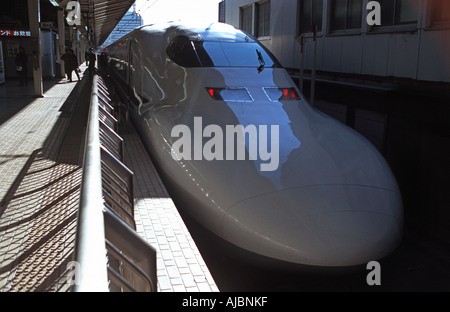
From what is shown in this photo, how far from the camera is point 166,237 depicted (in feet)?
10.7

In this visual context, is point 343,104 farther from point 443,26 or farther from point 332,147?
point 332,147

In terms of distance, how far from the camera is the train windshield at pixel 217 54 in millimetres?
5797

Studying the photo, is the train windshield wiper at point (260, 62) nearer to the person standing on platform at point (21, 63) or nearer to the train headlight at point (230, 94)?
the train headlight at point (230, 94)

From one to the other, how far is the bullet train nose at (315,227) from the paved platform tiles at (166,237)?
20.5 inches

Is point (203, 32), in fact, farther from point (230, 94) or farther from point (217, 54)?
point (230, 94)

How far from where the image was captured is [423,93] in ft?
24.2

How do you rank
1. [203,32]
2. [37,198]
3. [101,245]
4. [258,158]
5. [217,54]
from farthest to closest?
[203,32]
[217,54]
[37,198]
[258,158]
[101,245]

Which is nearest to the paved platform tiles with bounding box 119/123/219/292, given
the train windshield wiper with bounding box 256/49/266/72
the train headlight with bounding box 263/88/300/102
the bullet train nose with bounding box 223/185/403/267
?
the bullet train nose with bounding box 223/185/403/267

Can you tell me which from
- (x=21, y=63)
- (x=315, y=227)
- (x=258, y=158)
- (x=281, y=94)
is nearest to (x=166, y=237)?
(x=315, y=227)

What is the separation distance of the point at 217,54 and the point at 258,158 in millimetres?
2255

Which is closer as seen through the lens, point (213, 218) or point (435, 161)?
point (213, 218)

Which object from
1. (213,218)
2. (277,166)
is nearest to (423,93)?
(277,166)

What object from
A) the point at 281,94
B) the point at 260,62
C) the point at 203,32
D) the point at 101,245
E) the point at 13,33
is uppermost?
the point at 13,33
